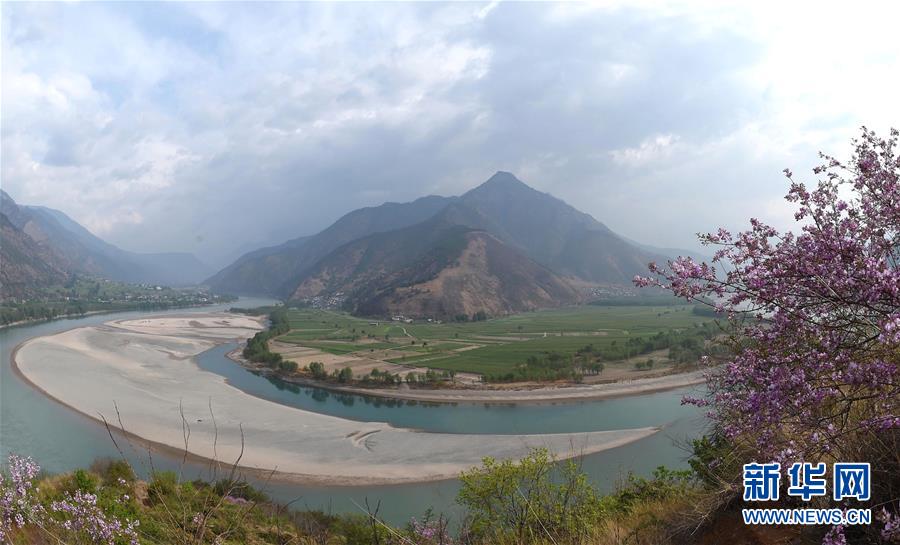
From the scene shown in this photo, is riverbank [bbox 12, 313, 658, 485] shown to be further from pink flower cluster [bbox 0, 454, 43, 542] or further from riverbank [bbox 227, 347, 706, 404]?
pink flower cluster [bbox 0, 454, 43, 542]

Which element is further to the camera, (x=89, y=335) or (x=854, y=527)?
(x=89, y=335)

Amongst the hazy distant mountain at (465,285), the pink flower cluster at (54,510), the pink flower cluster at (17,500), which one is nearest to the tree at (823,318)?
the pink flower cluster at (54,510)

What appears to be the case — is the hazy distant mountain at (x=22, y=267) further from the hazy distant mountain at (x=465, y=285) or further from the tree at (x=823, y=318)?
the tree at (x=823, y=318)

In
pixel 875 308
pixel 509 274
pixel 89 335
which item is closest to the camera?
pixel 875 308

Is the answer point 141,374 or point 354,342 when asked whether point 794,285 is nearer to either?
point 141,374

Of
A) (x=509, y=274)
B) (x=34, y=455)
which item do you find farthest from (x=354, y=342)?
(x=509, y=274)

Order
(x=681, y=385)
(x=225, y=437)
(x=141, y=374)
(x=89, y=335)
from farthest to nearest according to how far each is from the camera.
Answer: (x=89, y=335) < (x=141, y=374) < (x=681, y=385) < (x=225, y=437)

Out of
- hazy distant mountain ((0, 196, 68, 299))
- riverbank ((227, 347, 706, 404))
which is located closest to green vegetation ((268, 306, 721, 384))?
riverbank ((227, 347, 706, 404))
